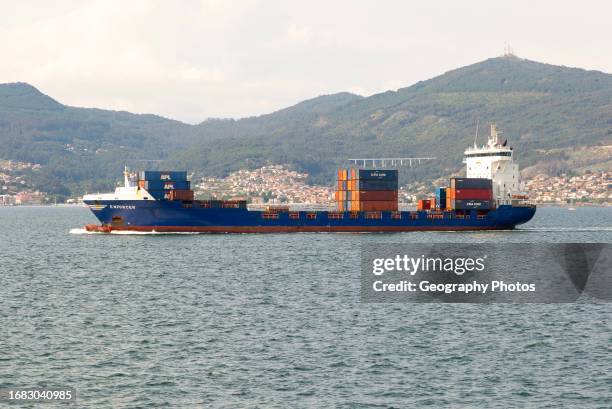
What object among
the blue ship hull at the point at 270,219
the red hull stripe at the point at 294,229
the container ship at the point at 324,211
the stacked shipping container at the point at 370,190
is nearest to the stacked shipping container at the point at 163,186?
the container ship at the point at 324,211

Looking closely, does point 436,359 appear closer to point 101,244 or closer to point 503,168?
point 101,244

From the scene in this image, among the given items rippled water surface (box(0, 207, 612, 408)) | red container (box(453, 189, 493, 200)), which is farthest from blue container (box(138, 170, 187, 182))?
rippled water surface (box(0, 207, 612, 408))

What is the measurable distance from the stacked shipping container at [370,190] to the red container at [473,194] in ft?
25.3

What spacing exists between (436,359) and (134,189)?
222 ft

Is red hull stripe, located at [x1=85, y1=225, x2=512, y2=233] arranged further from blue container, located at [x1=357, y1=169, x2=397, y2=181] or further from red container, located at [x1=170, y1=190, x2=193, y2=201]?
blue container, located at [x1=357, y1=169, x2=397, y2=181]

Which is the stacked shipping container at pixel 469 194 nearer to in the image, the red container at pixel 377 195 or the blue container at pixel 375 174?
the red container at pixel 377 195

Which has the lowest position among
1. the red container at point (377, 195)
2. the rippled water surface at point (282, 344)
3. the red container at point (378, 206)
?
the rippled water surface at point (282, 344)

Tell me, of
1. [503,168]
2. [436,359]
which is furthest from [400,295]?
[503,168]

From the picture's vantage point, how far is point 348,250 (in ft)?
275

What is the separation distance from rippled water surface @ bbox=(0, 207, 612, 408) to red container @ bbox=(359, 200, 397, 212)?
39929 millimetres

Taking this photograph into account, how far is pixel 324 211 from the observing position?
102m

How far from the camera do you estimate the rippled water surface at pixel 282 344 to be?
30.9 meters

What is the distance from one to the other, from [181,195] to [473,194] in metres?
35.5

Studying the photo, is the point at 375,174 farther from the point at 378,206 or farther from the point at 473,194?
the point at 473,194
